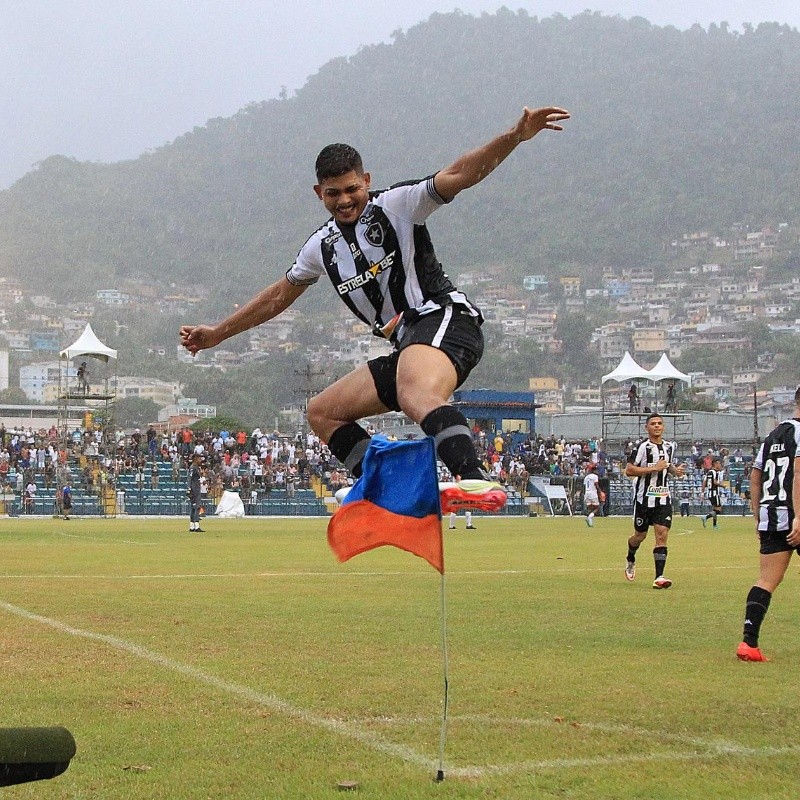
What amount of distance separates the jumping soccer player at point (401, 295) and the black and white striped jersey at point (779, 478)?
320 cm

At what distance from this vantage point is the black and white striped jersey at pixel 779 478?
28.7ft

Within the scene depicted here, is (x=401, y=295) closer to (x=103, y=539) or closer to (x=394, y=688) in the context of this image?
(x=394, y=688)

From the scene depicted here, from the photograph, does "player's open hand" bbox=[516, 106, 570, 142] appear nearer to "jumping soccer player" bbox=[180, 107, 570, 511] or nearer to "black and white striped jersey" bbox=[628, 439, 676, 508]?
"jumping soccer player" bbox=[180, 107, 570, 511]

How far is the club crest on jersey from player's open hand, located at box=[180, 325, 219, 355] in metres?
1.48

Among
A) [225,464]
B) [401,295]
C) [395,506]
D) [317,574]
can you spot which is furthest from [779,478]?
[225,464]

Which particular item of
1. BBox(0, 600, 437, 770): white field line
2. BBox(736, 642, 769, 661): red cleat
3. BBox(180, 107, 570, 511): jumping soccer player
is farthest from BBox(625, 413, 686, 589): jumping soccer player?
BBox(180, 107, 570, 511): jumping soccer player

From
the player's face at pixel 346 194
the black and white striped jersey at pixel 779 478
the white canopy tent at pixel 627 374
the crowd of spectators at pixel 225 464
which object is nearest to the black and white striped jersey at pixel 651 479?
the black and white striped jersey at pixel 779 478

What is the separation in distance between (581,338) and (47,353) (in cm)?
8788

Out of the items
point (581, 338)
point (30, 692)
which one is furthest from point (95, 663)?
point (581, 338)

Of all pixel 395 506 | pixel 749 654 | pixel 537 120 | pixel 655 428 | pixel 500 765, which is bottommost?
pixel 749 654

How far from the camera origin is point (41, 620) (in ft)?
32.3

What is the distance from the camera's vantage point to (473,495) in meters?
5.72

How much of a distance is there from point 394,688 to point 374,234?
253 cm

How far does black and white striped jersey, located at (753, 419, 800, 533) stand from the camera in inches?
344
